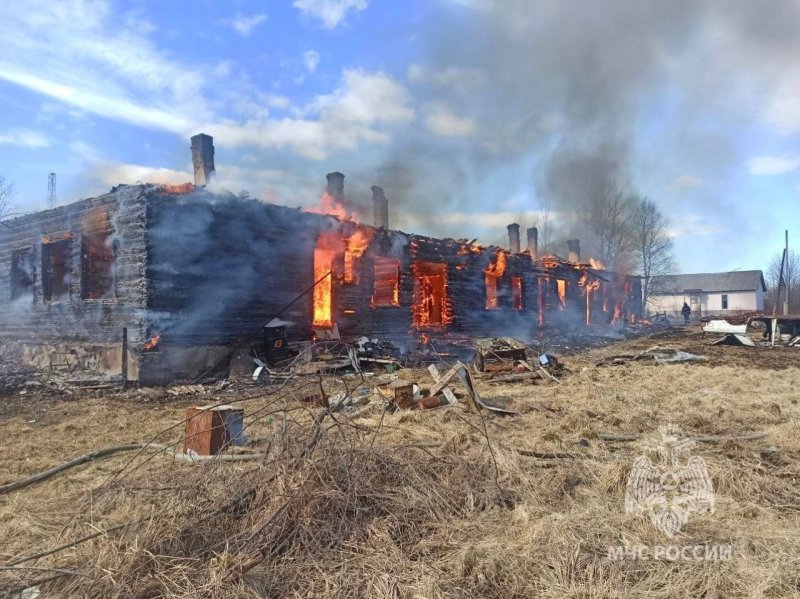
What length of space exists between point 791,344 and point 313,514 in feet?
72.5

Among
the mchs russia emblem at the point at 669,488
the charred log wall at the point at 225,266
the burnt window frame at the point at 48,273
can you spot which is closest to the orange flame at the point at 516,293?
the charred log wall at the point at 225,266

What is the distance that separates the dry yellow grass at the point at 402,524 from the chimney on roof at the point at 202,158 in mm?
12969

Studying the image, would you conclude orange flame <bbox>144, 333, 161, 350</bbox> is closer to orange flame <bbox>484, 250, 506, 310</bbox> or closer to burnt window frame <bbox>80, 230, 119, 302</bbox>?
burnt window frame <bbox>80, 230, 119, 302</bbox>

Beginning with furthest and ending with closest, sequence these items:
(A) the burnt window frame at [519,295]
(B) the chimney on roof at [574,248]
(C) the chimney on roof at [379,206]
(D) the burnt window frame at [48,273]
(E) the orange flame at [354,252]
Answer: (B) the chimney on roof at [574,248] → (A) the burnt window frame at [519,295] → (C) the chimney on roof at [379,206] → (E) the orange flame at [354,252] → (D) the burnt window frame at [48,273]

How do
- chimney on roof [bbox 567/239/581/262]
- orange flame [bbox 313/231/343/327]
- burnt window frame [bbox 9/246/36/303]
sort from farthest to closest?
chimney on roof [bbox 567/239/581/262] < orange flame [bbox 313/231/343/327] < burnt window frame [bbox 9/246/36/303]

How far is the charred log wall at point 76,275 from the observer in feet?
43.0

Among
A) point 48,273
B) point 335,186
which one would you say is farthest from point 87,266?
point 335,186

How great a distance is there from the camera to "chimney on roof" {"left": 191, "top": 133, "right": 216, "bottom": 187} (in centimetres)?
1692

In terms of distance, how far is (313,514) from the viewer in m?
3.47

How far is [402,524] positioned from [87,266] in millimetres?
14810

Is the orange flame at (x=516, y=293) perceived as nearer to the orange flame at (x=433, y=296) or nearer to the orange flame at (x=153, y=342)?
the orange flame at (x=433, y=296)

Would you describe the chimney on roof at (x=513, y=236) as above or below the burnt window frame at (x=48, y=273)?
above

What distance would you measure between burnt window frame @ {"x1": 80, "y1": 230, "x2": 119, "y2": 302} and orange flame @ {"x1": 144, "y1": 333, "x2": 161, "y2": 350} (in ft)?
6.39

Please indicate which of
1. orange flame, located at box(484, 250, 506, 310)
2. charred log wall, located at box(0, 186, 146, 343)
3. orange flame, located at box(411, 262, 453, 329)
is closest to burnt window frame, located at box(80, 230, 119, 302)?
charred log wall, located at box(0, 186, 146, 343)
